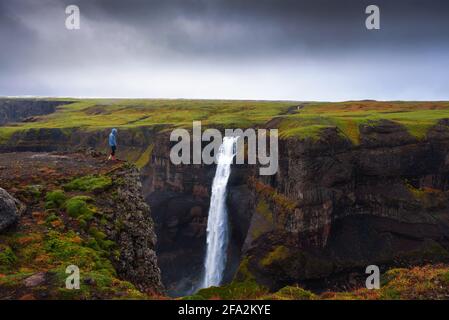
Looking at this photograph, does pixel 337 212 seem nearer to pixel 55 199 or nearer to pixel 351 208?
pixel 351 208

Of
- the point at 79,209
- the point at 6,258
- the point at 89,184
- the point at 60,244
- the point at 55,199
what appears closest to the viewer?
the point at 6,258

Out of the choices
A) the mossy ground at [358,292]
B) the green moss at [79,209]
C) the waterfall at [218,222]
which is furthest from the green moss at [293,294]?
the waterfall at [218,222]

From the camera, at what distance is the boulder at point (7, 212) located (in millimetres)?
21109

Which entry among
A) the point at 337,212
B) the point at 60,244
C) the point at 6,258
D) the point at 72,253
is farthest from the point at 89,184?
the point at 337,212

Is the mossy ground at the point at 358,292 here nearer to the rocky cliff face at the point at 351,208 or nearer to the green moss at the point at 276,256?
the rocky cliff face at the point at 351,208

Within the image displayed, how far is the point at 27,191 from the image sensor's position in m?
25.9

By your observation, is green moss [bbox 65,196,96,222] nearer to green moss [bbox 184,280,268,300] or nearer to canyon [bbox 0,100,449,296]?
green moss [bbox 184,280,268,300]

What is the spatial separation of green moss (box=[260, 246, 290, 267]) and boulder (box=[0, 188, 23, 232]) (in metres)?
47.2

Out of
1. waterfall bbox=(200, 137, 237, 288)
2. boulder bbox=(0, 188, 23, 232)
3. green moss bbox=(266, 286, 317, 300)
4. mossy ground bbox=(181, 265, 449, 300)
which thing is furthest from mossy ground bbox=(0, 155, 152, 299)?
waterfall bbox=(200, 137, 237, 288)

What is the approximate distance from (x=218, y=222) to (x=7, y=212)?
5886cm

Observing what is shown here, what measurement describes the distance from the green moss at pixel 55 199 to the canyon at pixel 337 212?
1669 inches

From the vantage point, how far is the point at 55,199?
1001 inches
